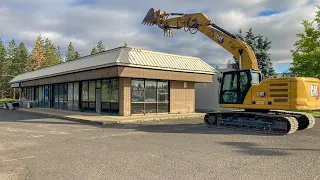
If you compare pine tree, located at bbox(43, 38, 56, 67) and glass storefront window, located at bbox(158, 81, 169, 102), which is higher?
pine tree, located at bbox(43, 38, 56, 67)

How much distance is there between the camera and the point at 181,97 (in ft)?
78.5

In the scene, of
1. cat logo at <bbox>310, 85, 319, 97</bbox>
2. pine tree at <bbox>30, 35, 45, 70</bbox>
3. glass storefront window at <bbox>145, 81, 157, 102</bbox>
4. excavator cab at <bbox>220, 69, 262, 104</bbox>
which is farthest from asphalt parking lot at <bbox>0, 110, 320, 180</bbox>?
pine tree at <bbox>30, 35, 45, 70</bbox>

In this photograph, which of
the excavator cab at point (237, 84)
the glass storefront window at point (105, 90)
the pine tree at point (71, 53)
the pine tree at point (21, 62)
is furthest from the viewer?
the pine tree at point (71, 53)

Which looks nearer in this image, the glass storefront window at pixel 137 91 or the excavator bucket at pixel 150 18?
the excavator bucket at pixel 150 18

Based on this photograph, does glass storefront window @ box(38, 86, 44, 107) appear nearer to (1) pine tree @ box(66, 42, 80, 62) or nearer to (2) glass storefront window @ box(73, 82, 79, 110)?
(2) glass storefront window @ box(73, 82, 79, 110)

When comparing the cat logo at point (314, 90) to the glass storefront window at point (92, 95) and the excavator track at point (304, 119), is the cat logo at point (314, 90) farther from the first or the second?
the glass storefront window at point (92, 95)

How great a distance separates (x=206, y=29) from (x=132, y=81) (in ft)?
23.5

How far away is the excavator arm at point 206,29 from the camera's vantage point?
559 inches

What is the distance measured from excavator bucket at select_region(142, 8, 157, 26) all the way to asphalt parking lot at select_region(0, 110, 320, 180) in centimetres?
778

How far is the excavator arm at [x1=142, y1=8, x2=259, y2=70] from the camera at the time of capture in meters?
14.2

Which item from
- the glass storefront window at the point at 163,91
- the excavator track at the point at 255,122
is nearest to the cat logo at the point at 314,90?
the excavator track at the point at 255,122

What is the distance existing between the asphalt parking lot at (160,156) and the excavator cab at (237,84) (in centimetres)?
229

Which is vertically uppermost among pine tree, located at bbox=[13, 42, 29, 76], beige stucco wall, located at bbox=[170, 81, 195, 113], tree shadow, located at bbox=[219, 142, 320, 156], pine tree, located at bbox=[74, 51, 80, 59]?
pine tree, located at bbox=[74, 51, 80, 59]

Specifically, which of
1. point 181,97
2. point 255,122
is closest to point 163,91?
point 181,97
